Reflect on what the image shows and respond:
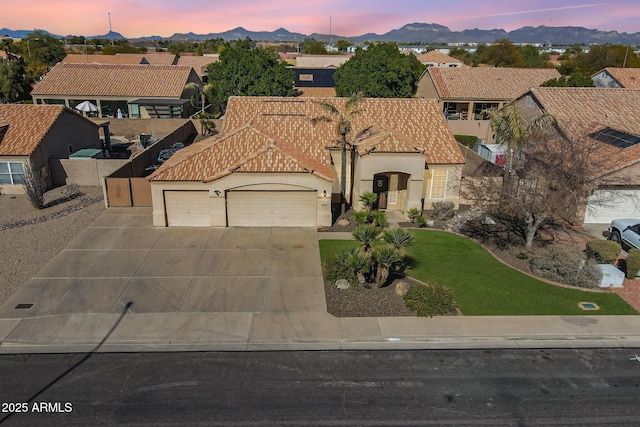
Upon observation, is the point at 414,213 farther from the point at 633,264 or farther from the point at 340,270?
the point at 633,264

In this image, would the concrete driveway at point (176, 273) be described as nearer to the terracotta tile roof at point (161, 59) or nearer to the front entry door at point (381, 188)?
the front entry door at point (381, 188)

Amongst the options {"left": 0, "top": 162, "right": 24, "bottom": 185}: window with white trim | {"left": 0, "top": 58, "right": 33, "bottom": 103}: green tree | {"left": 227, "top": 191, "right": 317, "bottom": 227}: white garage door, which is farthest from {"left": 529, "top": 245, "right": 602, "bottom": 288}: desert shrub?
{"left": 0, "top": 58, "right": 33, "bottom": 103}: green tree

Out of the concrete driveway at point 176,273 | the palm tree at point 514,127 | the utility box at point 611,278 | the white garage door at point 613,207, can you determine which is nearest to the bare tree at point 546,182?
the palm tree at point 514,127

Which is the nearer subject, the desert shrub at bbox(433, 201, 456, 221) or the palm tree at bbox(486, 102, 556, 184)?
the palm tree at bbox(486, 102, 556, 184)

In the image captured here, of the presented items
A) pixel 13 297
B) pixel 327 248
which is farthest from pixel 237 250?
pixel 13 297

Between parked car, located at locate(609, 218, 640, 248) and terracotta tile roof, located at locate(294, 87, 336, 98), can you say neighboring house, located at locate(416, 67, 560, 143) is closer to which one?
terracotta tile roof, located at locate(294, 87, 336, 98)

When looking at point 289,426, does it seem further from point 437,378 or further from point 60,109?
point 60,109
